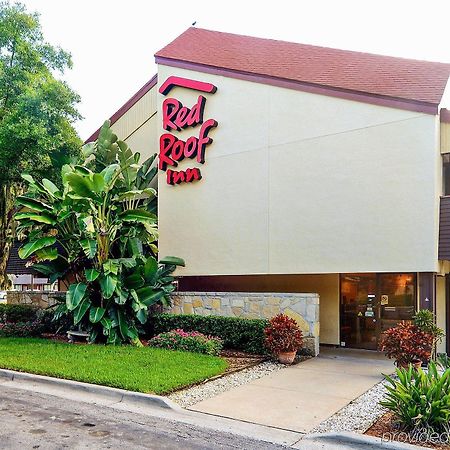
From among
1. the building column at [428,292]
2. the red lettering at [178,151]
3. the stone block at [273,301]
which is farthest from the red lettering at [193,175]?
the building column at [428,292]

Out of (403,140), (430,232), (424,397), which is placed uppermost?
(403,140)

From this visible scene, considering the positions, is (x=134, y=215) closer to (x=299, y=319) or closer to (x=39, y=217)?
(x=39, y=217)

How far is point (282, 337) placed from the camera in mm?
11281

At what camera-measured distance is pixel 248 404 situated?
26.0 feet

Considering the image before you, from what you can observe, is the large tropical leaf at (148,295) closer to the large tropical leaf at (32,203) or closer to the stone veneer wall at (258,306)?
the stone veneer wall at (258,306)

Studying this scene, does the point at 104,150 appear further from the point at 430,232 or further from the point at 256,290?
the point at 430,232

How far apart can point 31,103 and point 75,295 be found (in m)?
6.34

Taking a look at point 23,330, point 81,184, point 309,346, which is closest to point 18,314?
point 23,330

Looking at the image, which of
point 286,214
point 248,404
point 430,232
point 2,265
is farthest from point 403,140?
point 2,265

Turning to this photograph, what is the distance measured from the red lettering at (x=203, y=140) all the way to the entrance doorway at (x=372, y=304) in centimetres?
563

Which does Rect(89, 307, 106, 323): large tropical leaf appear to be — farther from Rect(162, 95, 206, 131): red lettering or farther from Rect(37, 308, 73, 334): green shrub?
Rect(162, 95, 206, 131): red lettering

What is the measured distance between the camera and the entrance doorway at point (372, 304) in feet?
44.5

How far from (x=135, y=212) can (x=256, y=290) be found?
Result: 552cm

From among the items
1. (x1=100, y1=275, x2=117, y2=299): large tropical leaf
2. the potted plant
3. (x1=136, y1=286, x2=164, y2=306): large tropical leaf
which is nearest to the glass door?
the potted plant
